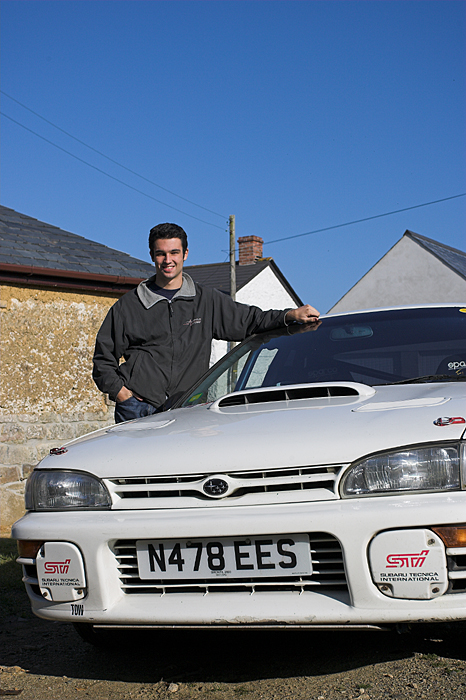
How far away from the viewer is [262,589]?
7.93 feet

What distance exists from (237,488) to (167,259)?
7.38 feet

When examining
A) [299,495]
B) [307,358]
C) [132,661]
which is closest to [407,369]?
[307,358]

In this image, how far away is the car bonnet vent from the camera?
3.06 m

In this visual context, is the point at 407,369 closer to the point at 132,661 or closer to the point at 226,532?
the point at 226,532

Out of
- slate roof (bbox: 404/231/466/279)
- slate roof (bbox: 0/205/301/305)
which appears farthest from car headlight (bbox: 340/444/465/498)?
slate roof (bbox: 404/231/466/279)

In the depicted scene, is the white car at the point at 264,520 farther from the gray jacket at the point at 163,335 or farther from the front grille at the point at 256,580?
the gray jacket at the point at 163,335

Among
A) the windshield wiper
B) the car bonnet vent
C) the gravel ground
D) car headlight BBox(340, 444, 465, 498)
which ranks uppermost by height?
the windshield wiper

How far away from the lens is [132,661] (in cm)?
308

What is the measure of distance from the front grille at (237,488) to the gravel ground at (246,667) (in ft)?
1.87

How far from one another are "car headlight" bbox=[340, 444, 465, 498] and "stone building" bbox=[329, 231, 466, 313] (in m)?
29.1

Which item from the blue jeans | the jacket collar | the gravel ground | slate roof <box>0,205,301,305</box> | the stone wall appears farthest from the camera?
slate roof <box>0,205,301,305</box>

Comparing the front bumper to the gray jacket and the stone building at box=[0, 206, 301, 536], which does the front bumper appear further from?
the stone building at box=[0, 206, 301, 536]

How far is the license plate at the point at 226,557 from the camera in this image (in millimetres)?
2357

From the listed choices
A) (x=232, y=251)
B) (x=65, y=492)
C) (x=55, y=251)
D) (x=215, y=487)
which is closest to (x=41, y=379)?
(x=55, y=251)
